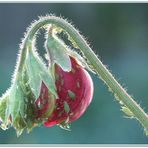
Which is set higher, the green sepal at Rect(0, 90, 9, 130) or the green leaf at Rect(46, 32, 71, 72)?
the green leaf at Rect(46, 32, 71, 72)

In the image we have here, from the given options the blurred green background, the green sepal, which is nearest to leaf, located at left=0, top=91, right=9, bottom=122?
the green sepal

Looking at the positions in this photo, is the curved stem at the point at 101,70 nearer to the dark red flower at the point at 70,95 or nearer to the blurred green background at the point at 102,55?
the dark red flower at the point at 70,95

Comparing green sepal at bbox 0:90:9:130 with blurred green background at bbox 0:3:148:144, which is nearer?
green sepal at bbox 0:90:9:130

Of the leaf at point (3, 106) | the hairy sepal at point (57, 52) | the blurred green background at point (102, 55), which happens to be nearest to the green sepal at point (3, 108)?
the leaf at point (3, 106)

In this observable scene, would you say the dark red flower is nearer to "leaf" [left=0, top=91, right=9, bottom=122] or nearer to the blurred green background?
"leaf" [left=0, top=91, right=9, bottom=122]

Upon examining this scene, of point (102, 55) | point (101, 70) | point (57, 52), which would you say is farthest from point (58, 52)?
point (102, 55)

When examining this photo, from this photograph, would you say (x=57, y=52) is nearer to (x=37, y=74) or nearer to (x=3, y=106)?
(x=37, y=74)

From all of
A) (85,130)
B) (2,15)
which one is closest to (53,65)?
(85,130)
